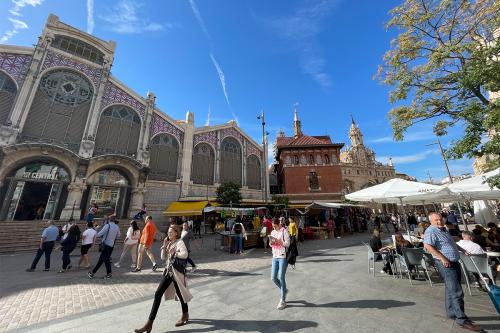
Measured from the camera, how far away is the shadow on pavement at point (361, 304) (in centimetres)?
423

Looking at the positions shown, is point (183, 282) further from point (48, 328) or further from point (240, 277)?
point (240, 277)

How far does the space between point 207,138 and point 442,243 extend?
23.9 meters

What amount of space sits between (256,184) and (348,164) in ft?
135

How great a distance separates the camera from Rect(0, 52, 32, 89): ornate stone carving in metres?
16.3

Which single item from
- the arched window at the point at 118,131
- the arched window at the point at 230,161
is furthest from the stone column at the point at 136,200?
the arched window at the point at 230,161

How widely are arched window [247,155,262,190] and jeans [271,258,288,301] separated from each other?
2271cm

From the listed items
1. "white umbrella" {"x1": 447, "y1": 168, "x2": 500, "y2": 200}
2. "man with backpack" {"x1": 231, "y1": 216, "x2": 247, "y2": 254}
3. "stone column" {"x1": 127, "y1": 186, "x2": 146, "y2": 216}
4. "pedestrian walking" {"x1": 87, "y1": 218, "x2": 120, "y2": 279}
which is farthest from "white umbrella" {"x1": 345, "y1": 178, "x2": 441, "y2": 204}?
"stone column" {"x1": 127, "y1": 186, "x2": 146, "y2": 216}

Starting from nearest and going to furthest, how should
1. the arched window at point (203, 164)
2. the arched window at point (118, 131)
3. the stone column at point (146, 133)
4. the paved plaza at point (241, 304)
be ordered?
1. the paved plaza at point (241, 304)
2. the arched window at point (118, 131)
3. the stone column at point (146, 133)
4. the arched window at point (203, 164)

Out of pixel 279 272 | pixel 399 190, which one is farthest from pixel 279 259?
pixel 399 190

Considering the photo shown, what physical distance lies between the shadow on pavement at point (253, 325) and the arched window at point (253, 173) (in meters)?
23.5

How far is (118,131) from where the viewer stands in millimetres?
19797

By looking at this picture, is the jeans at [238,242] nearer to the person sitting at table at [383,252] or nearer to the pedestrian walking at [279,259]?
the person sitting at table at [383,252]

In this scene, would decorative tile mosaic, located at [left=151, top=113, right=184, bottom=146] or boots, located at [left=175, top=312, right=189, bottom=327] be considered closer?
boots, located at [left=175, top=312, right=189, bottom=327]

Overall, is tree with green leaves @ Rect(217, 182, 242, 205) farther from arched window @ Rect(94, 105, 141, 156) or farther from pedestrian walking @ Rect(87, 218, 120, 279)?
pedestrian walking @ Rect(87, 218, 120, 279)
